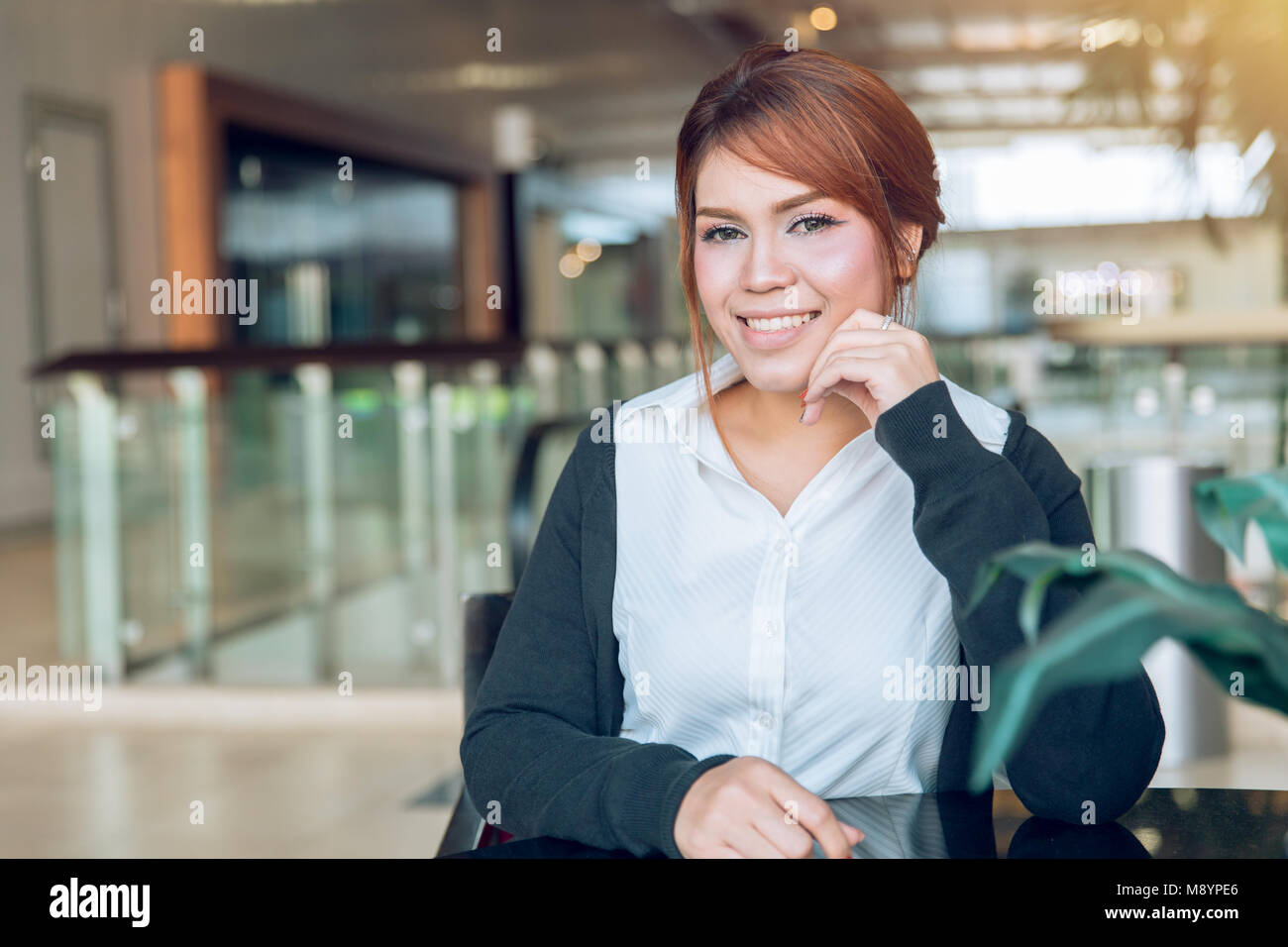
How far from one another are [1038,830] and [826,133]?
625 mm

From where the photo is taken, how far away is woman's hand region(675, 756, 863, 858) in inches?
34.7

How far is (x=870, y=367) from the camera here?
42.2 inches

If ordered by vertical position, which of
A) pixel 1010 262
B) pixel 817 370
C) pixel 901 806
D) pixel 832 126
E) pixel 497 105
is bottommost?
pixel 901 806

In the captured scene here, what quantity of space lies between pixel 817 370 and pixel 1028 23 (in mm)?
11560

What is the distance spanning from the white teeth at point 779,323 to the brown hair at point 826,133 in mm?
101

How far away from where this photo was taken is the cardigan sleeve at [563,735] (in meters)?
0.97

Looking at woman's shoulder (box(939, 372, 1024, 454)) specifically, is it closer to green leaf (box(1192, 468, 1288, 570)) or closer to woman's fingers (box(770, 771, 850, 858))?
woman's fingers (box(770, 771, 850, 858))

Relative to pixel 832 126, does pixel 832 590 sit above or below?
below

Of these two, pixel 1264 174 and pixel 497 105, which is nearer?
pixel 1264 174

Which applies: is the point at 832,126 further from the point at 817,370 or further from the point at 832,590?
the point at 832,590

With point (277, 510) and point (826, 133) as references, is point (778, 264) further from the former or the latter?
point (277, 510)

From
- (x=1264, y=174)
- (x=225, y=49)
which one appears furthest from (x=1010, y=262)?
(x=1264, y=174)

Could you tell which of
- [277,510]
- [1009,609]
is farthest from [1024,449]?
[277,510]

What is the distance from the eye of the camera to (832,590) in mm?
1177
